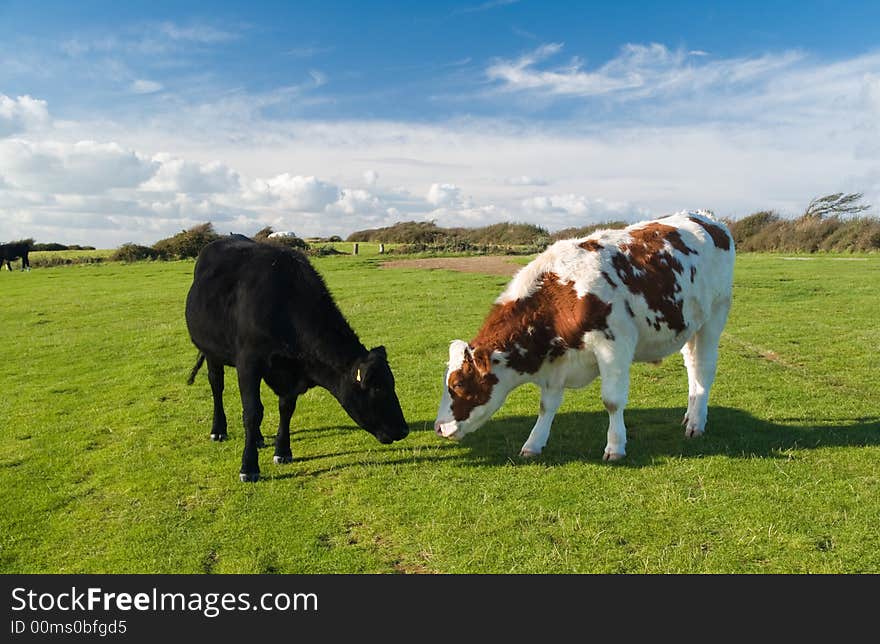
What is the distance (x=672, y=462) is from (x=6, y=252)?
Answer: 48503mm

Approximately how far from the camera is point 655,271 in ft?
21.8

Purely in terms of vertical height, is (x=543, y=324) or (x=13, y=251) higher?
(x=13, y=251)

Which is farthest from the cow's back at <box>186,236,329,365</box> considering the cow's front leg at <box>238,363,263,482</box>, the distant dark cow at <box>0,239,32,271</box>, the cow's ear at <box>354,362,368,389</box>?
the distant dark cow at <box>0,239,32,271</box>

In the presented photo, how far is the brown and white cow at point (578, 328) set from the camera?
6.24 metres

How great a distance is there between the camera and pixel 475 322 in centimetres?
1594

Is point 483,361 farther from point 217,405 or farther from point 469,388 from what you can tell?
point 217,405

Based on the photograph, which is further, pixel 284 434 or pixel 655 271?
pixel 284 434

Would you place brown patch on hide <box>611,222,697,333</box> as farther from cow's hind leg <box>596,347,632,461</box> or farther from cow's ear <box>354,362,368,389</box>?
cow's ear <box>354,362,368,389</box>

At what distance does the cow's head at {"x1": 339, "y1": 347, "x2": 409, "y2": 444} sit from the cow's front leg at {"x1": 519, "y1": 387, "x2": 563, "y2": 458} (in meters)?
1.35

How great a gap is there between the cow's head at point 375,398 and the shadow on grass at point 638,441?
1.70 feet

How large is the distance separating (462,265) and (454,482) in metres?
27.9

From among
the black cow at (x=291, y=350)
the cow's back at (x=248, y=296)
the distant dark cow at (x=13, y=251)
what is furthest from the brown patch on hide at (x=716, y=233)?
the distant dark cow at (x=13, y=251)

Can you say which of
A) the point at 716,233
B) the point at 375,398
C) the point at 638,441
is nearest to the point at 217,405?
the point at 375,398
